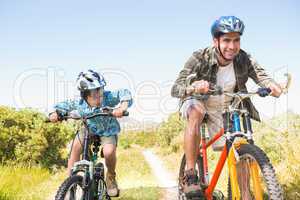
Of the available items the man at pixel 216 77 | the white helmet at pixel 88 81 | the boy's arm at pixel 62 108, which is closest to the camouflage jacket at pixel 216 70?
the man at pixel 216 77

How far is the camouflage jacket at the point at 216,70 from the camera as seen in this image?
4520mm

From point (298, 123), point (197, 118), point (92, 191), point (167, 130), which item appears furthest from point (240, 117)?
point (167, 130)

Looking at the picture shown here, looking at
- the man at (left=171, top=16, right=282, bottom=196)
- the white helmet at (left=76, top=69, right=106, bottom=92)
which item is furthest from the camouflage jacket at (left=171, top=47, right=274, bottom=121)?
the white helmet at (left=76, top=69, right=106, bottom=92)

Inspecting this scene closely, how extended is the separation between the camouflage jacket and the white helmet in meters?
1.09

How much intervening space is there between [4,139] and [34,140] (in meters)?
1.26

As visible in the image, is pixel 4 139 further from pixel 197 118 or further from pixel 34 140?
pixel 197 118

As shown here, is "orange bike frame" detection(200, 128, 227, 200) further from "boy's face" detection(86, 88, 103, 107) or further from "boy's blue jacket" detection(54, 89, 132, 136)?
"boy's face" detection(86, 88, 103, 107)

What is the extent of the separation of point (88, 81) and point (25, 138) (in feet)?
44.1

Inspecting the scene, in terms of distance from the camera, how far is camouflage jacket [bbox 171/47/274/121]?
452 centimetres

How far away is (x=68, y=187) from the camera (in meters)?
3.90

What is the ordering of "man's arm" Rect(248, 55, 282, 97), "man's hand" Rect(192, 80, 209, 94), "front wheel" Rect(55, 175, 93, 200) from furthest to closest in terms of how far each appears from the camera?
"man's arm" Rect(248, 55, 282, 97) → "front wheel" Rect(55, 175, 93, 200) → "man's hand" Rect(192, 80, 209, 94)

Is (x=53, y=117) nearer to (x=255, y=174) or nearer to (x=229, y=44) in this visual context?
(x=229, y=44)

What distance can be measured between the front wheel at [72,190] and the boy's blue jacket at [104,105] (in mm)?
1011

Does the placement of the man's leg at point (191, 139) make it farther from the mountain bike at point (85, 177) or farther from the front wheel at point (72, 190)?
the front wheel at point (72, 190)
